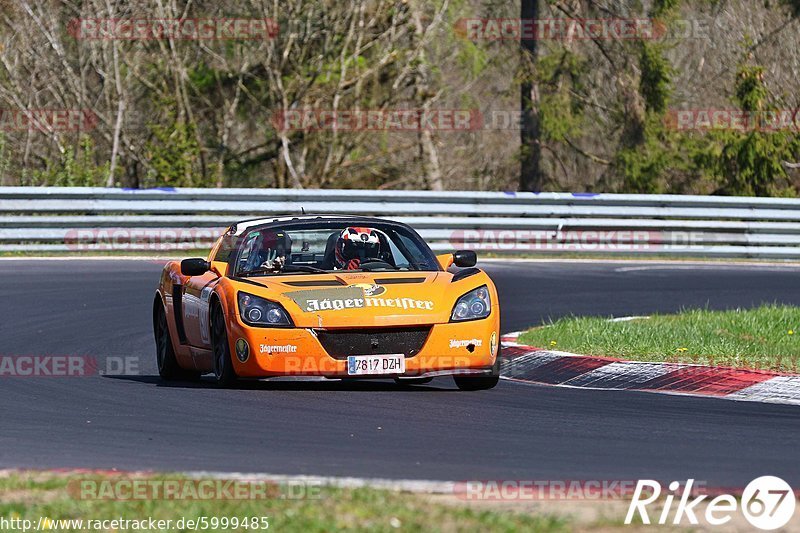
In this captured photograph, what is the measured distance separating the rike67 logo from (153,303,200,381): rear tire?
19.2 ft

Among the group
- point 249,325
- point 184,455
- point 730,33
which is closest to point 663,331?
point 249,325

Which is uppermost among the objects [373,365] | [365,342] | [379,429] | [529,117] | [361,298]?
[529,117]

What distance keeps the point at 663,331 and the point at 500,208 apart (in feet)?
34.3

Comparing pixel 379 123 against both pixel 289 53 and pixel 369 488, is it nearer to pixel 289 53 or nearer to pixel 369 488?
pixel 289 53

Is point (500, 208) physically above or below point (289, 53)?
below

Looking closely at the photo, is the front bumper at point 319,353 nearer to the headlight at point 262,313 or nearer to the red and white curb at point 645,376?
the headlight at point 262,313

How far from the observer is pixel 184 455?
699 cm

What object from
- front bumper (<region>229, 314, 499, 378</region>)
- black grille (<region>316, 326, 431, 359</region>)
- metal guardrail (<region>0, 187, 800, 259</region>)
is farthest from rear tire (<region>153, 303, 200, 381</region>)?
metal guardrail (<region>0, 187, 800, 259</region>)

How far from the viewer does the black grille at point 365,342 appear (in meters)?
9.52

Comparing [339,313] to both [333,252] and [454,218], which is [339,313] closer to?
[333,252]

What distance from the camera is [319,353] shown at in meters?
9.50

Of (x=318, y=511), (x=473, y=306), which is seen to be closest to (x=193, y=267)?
(x=473, y=306)

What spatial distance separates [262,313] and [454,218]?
42.8 feet

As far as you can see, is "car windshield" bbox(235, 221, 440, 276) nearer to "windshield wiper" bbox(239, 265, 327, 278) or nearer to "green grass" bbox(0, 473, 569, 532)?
"windshield wiper" bbox(239, 265, 327, 278)
